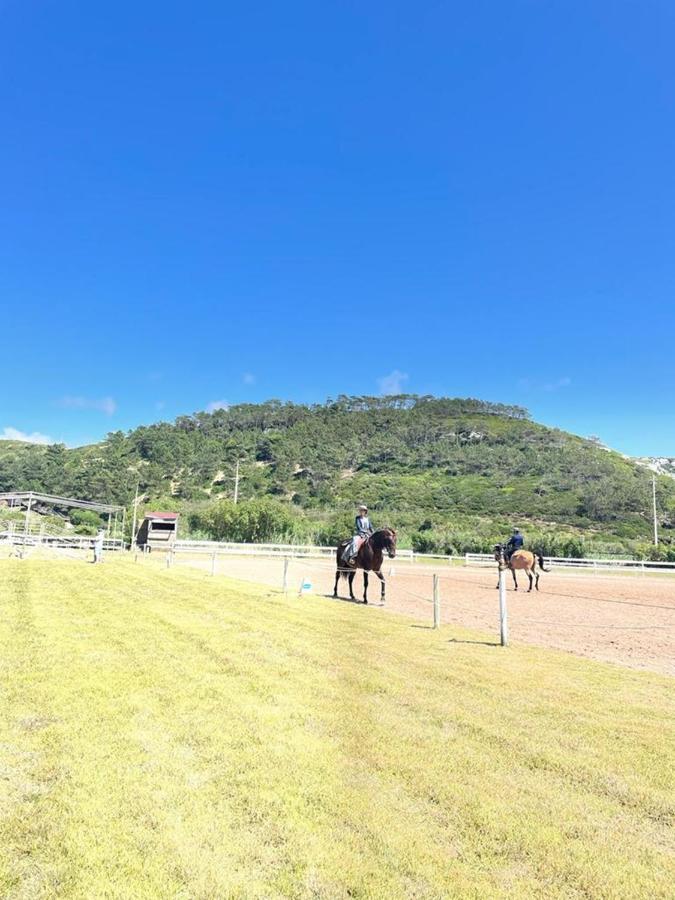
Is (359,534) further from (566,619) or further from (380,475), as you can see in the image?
(380,475)

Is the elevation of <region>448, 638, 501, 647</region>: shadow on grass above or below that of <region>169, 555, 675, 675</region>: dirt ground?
above

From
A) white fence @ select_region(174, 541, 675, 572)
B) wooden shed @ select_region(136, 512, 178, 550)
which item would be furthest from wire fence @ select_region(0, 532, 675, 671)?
wooden shed @ select_region(136, 512, 178, 550)

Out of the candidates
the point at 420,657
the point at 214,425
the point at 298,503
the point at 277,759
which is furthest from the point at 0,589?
the point at 214,425

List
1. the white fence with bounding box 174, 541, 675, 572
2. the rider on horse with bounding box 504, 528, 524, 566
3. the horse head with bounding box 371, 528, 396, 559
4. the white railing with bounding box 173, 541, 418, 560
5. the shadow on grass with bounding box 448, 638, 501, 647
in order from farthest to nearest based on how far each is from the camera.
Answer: the white railing with bounding box 173, 541, 418, 560, the white fence with bounding box 174, 541, 675, 572, the rider on horse with bounding box 504, 528, 524, 566, the horse head with bounding box 371, 528, 396, 559, the shadow on grass with bounding box 448, 638, 501, 647

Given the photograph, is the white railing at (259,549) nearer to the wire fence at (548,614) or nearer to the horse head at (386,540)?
the wire fence at (548,614)

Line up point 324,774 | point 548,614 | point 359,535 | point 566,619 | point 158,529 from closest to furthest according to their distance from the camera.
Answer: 1. point 324,774
2. point 566,619
3. point 548,614
4. point 359,535
5. point 158,529

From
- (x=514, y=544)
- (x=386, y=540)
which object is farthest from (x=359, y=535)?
(x=514, y=544)

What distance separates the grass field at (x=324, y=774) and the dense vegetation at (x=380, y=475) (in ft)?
153

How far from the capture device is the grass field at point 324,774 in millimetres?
2709

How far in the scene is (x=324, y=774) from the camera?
372 cm

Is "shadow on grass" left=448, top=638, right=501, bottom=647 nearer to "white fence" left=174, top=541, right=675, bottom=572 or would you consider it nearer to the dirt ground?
the dirt ground

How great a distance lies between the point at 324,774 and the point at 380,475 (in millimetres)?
104429

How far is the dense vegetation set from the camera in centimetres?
6184

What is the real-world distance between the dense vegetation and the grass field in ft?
153
